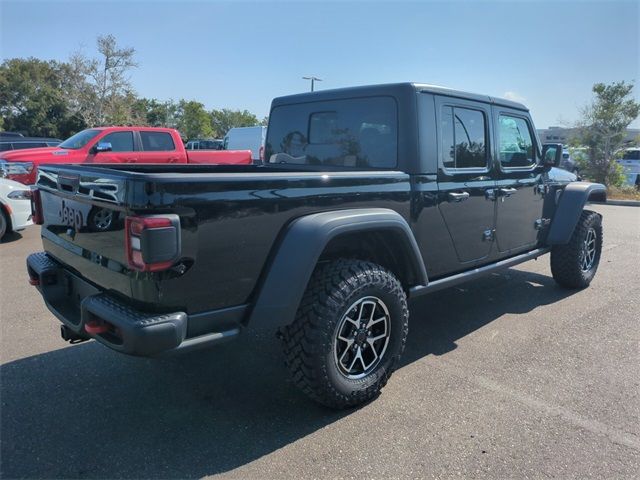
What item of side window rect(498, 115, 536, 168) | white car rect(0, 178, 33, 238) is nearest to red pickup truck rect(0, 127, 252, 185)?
white car rect(0, 178, 33, 238)

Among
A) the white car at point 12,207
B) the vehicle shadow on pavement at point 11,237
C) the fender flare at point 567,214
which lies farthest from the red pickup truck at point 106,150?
the fender flare at point 567,214

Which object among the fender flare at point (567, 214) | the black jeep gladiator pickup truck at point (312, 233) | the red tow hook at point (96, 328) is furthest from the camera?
the fender flare at point (567, 214)

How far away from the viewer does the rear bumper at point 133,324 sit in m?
2.11

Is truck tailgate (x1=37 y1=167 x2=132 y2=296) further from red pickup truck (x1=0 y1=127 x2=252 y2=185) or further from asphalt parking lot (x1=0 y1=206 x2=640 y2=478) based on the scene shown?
red pickup truck (x1=0 y1=127 x2=252 y2=185)

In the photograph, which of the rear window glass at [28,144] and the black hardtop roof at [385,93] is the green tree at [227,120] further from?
the black hardtop roof at [385,93]

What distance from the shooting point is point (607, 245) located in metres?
7.94

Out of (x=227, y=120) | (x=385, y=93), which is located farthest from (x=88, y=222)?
(x=227, y=120)

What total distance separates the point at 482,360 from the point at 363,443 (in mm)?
1434

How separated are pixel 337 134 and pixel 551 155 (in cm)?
234

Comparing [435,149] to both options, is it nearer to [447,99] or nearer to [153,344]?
[447,99]

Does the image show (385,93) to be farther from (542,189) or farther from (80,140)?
(80,140)

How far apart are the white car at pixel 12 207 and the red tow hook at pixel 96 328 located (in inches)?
237

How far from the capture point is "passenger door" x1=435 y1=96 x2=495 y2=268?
350 cm

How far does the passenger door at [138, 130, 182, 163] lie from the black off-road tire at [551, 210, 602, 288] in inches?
331
